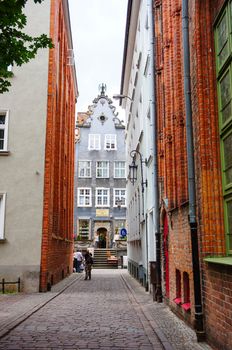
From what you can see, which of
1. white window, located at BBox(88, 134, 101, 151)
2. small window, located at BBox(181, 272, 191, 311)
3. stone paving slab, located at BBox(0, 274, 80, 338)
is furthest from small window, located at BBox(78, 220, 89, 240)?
small window, located at BBox(181, 272, 191, 311)

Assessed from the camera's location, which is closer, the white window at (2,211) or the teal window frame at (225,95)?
the teal window frame at (225,95)

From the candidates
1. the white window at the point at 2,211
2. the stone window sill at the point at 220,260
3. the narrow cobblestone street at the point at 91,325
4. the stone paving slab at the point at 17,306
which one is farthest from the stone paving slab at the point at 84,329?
the white window at the point at 2,211

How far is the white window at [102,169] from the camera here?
5088 cm

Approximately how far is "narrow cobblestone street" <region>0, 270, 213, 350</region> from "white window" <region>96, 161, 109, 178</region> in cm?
3622

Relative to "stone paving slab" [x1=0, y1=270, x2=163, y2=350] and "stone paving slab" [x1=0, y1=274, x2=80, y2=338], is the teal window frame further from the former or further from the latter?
"stone paving slab" [x1=0, y1=274, x2=80, y2=338]

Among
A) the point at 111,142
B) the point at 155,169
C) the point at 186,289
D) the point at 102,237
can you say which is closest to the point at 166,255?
the point at 155,169

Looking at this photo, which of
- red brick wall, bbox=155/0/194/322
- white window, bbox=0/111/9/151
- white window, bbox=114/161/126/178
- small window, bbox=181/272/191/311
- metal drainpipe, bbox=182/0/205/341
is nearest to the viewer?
metal drainpipe, bbox=182/0/205/341

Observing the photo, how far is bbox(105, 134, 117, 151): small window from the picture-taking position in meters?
51.5

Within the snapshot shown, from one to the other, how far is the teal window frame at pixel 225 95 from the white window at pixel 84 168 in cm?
4370

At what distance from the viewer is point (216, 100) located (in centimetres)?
752

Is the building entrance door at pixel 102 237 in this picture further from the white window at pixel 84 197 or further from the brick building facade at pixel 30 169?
the brick building facade at pixel 30 169

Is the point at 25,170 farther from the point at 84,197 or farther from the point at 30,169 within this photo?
the point at 84,197

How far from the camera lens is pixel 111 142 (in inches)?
2031

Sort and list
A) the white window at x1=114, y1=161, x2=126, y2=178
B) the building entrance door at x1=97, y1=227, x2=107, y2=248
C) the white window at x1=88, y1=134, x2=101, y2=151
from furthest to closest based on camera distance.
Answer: the white window at x1=88, y1=134, x2=101, y2=151 < the white window at x1=114, y1=161, x2=126, y2=178 < the building entrance door at x1=97, y1=227, x2=107, y2=248
